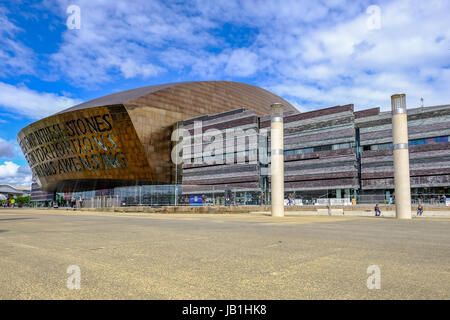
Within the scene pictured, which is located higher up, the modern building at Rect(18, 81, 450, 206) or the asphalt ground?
the modern building at Rect(18, 81, 450, 206)

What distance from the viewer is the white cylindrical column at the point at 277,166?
3027 cm

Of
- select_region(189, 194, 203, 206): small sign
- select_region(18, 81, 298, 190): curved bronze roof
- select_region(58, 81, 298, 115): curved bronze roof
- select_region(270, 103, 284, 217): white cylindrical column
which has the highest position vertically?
select_region(58, 81, 298, 115): curved bronze roof

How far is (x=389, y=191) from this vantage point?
50.2 m

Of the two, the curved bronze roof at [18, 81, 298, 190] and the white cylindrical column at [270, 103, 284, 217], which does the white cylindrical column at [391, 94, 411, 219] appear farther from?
the curved bronze roof at [18, 81, 298, 190]

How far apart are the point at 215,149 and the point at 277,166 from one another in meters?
37.2

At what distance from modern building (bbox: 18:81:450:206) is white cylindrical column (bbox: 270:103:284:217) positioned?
13.8 metres

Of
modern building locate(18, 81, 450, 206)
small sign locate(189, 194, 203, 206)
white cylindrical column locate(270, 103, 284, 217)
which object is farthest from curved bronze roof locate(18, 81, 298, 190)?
white cylindrical column locate(270, 103, 284, 217)

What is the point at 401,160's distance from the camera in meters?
27.4

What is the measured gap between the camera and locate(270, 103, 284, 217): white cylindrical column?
99.3 ft

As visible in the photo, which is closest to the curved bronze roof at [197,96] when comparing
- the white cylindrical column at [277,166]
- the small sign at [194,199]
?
the small sign at [194,199]

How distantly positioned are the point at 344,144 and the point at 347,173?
5.06m
